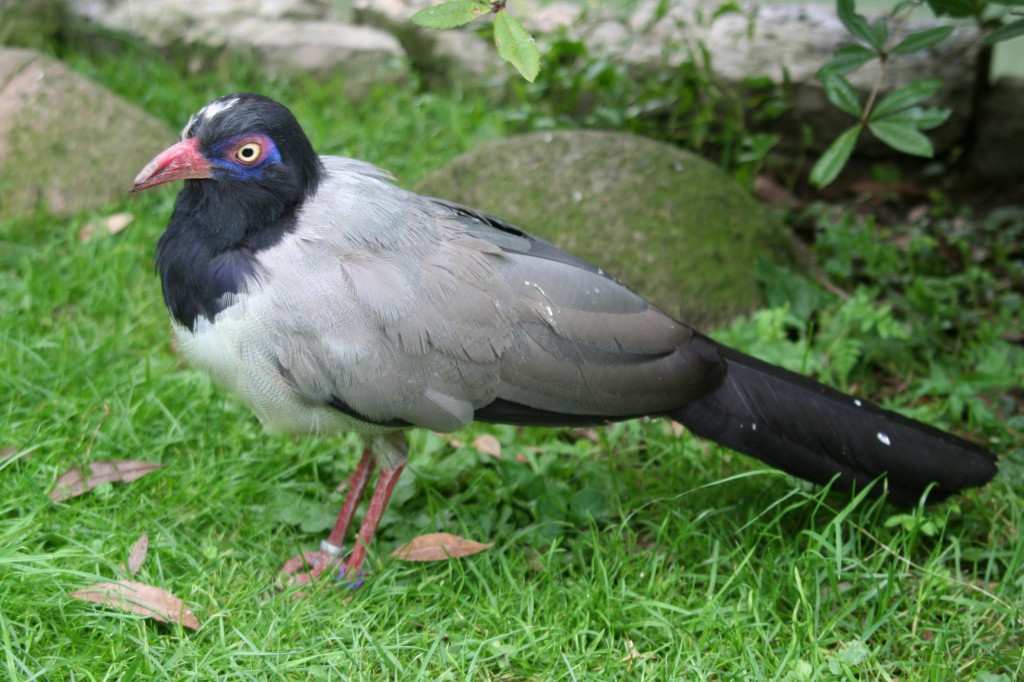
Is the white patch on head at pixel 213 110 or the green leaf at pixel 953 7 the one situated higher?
the white patch on head at pixel 213 110

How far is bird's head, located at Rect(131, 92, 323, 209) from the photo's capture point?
2.90m

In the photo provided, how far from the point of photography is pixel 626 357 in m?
3.15

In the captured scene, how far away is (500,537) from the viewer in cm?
347

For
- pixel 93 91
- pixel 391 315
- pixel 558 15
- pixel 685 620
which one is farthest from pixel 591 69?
pixel 685 620

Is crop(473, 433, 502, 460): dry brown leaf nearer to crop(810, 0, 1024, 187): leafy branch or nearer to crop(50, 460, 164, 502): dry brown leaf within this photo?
crop(50, 460, 164, 502): dry brown leaf

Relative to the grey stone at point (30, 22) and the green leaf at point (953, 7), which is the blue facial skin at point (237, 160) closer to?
the green leaf at point (953, 7)

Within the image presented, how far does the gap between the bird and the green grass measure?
0.25m

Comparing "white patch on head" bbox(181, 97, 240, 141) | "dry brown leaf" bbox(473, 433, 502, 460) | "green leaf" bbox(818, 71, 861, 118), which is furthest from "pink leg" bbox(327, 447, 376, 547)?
"green leaf" bbox(818, 71, 861, 118)

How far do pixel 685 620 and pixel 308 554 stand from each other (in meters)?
1.27

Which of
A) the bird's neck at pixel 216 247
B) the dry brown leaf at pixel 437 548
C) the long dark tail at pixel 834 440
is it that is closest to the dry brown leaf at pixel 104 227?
the bird's neck at pixel 216 247

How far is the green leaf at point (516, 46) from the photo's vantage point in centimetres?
230

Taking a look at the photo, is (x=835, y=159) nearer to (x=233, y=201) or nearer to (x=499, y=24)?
(x=499, y=24)

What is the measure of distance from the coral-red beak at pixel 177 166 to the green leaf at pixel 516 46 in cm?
106

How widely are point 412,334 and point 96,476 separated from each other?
4.28 feet
